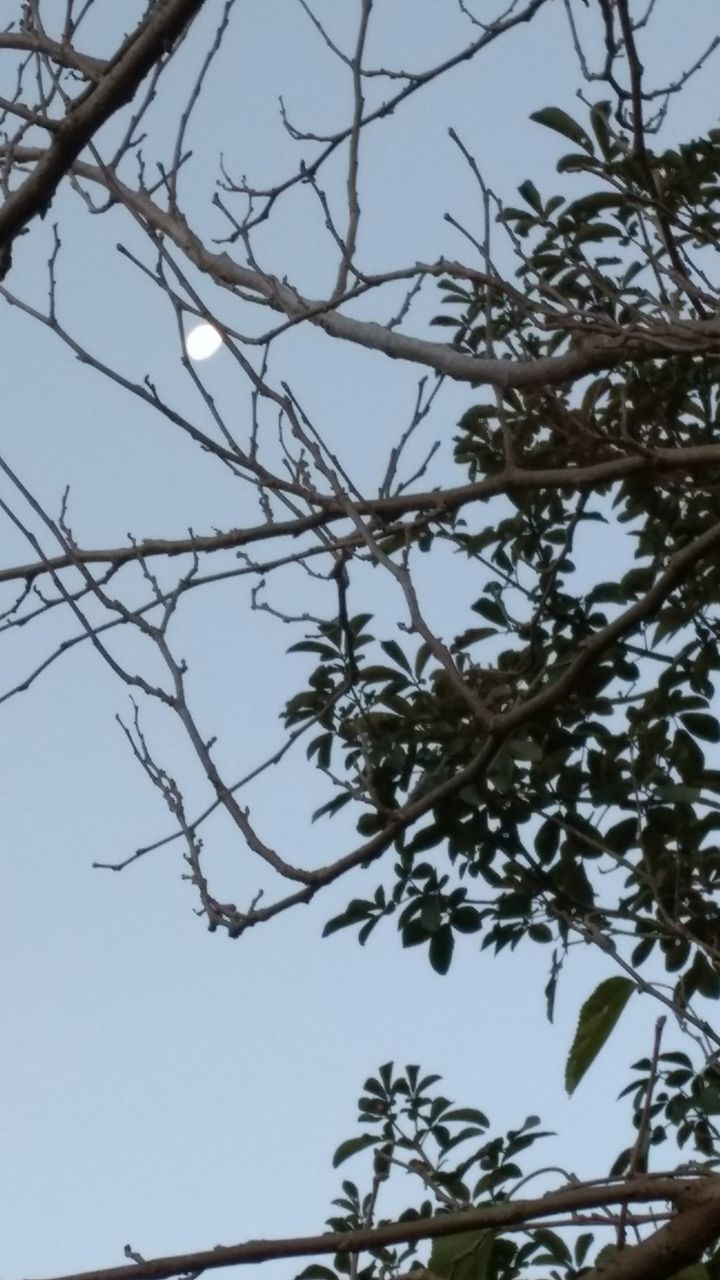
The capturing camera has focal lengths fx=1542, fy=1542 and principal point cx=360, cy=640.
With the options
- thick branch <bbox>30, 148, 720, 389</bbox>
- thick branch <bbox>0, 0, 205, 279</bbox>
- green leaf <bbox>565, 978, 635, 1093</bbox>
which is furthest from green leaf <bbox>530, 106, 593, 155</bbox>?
green leaf <bbox>565, 978, 635, 1093</bbox>

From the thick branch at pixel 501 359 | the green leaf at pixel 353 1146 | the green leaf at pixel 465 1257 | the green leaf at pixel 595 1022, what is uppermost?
the thick branch at pixel 501 359

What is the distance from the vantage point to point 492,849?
11.5ft

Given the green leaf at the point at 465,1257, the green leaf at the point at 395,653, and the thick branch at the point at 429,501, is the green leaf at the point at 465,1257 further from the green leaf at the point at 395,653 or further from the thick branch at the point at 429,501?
the green leaf at the point at 395,653

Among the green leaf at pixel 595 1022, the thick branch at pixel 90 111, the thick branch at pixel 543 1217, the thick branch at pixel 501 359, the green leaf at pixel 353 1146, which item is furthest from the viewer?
the green leaf at pixel 353 1146

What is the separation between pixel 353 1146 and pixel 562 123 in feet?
7.76

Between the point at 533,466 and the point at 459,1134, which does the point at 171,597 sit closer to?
the point at 533,466

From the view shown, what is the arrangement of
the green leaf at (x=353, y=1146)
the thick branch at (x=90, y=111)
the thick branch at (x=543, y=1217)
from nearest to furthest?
the thick branch at (x=543, y=1217)
the thick branch at (x=90, y=111)
the green leaf at (x=353, y=1146)

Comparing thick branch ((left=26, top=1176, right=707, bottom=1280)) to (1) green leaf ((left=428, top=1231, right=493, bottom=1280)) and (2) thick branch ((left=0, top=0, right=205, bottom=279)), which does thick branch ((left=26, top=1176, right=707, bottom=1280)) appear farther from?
(2) thick branch ((left=0, top=0, right=205, bottom=279))

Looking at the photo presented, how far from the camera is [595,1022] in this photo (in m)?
1.88

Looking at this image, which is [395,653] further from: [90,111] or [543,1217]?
[543,1217]

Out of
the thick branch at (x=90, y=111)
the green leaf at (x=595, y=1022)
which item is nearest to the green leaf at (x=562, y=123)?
the thick branch at (x=90, y=111)

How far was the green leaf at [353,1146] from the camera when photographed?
135 inches

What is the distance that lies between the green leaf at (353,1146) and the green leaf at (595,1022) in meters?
1.68

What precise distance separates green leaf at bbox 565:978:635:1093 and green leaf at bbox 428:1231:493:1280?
21 centimetres
